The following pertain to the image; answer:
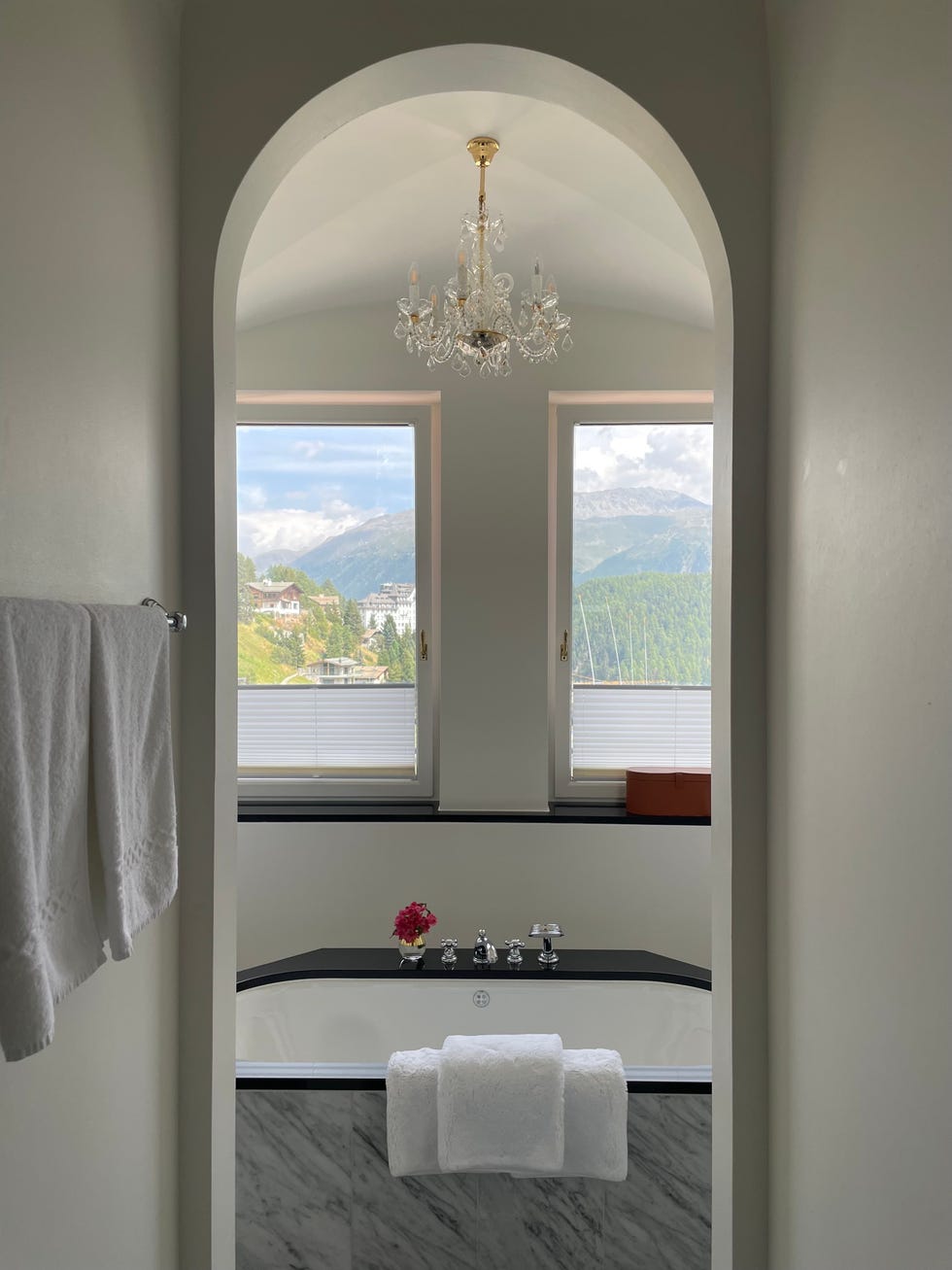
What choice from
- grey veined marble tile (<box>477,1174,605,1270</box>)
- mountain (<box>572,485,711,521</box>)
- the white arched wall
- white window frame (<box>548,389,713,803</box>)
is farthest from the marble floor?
mountain (<box>572,485,711,521</box>)

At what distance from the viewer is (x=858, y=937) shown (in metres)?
1.21

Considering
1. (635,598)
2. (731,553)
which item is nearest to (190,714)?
(731,553)

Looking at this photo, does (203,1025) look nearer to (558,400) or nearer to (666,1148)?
(666,1148)

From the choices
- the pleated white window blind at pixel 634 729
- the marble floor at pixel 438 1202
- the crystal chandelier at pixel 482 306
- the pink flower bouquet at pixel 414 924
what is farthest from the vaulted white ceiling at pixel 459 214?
the marble floor at pixel 438 1202

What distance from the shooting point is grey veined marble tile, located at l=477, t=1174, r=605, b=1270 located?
2.20 metres

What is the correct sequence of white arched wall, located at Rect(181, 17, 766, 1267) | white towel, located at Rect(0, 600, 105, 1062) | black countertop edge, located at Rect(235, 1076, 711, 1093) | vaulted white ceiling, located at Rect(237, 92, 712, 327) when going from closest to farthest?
white towel, located at Rect(0, 600, 105, 1062) → white arched wall, located at Rect(181, 17, 766, 1267) → black countertop edge, located at Rect(235, 1076, 711, 1093) → vaulted white ceiling, located at Rect(237, 92, 712, 327)

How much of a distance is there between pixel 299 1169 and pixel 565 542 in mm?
2252

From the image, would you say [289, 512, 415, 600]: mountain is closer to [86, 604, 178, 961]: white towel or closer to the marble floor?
the marble floor

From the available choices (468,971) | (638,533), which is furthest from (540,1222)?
(638,533)

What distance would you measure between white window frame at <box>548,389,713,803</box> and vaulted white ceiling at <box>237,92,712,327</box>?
13.5 inches

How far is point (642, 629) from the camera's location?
3.68 meters

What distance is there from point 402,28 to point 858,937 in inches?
61.8

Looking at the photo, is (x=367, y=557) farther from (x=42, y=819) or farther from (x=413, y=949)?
(x=42, y=819)

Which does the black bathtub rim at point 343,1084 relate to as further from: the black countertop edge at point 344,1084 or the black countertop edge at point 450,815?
the black countertop edge at point 450,815
